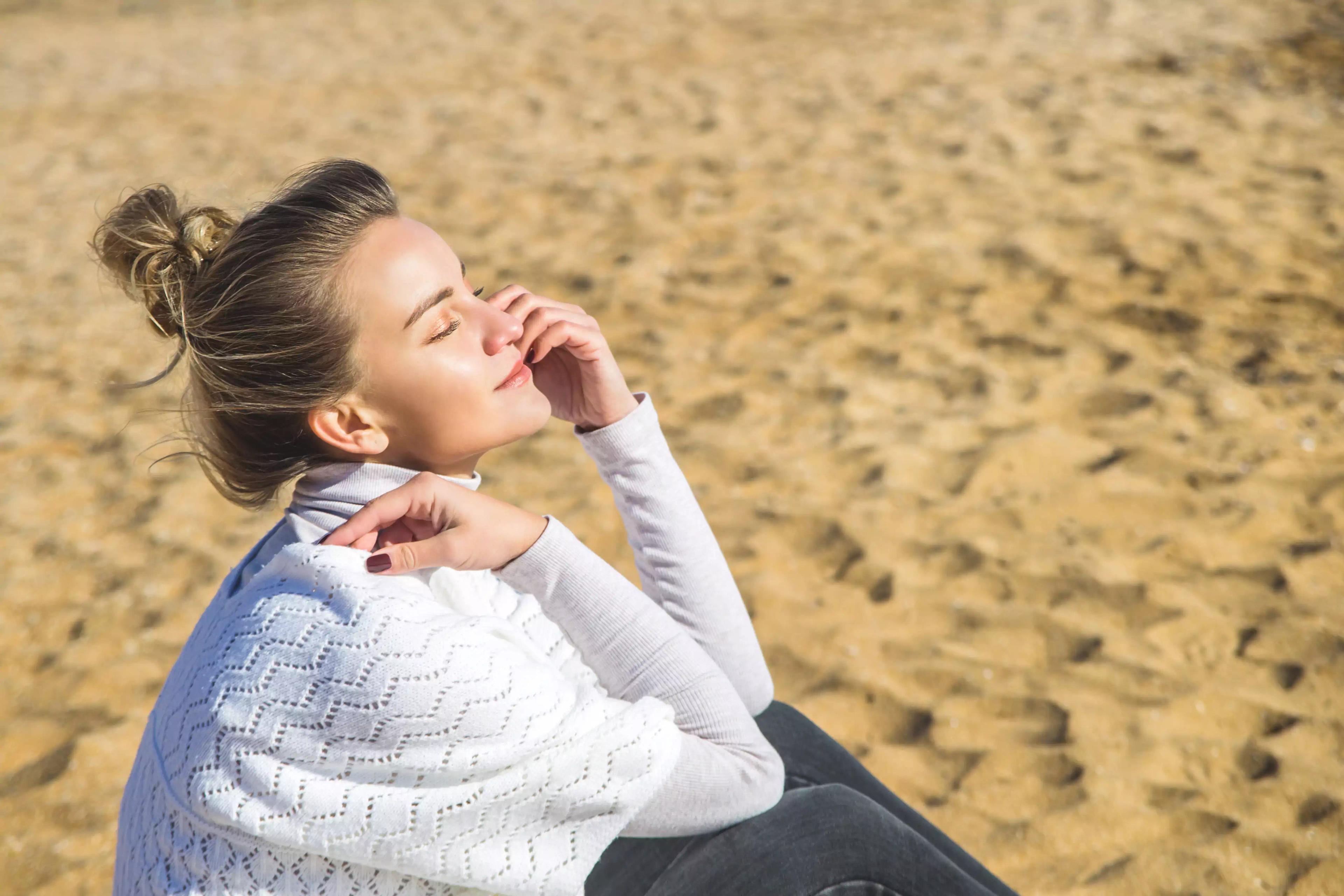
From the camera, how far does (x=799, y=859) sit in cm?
151

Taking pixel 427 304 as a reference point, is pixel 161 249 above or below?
above

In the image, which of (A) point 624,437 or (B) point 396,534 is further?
(A) point 624,437

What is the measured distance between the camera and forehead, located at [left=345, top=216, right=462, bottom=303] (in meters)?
1.60

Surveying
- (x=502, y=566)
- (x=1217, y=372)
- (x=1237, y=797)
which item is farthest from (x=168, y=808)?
(x=1217, y=372)

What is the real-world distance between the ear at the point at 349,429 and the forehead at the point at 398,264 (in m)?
0.17

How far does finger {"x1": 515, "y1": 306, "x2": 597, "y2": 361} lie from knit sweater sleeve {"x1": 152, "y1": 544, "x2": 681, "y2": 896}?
57cm

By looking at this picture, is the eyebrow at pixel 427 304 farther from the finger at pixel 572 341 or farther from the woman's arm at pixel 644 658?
the woman's arm at pixel 644 658

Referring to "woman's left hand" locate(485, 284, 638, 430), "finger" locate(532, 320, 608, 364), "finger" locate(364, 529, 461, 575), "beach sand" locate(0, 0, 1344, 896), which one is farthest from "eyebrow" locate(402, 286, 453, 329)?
"beach sand" locate(0, 0, 1344, 896)

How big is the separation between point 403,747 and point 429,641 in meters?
0.12

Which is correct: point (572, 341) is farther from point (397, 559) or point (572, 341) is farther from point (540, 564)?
point (397, 559)

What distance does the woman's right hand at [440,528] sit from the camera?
1428 mm

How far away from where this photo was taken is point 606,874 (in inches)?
64.8

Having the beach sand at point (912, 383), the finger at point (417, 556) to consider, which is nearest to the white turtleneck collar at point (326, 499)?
the finger at point (417, 556)

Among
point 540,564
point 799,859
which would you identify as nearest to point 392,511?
point 540,564
